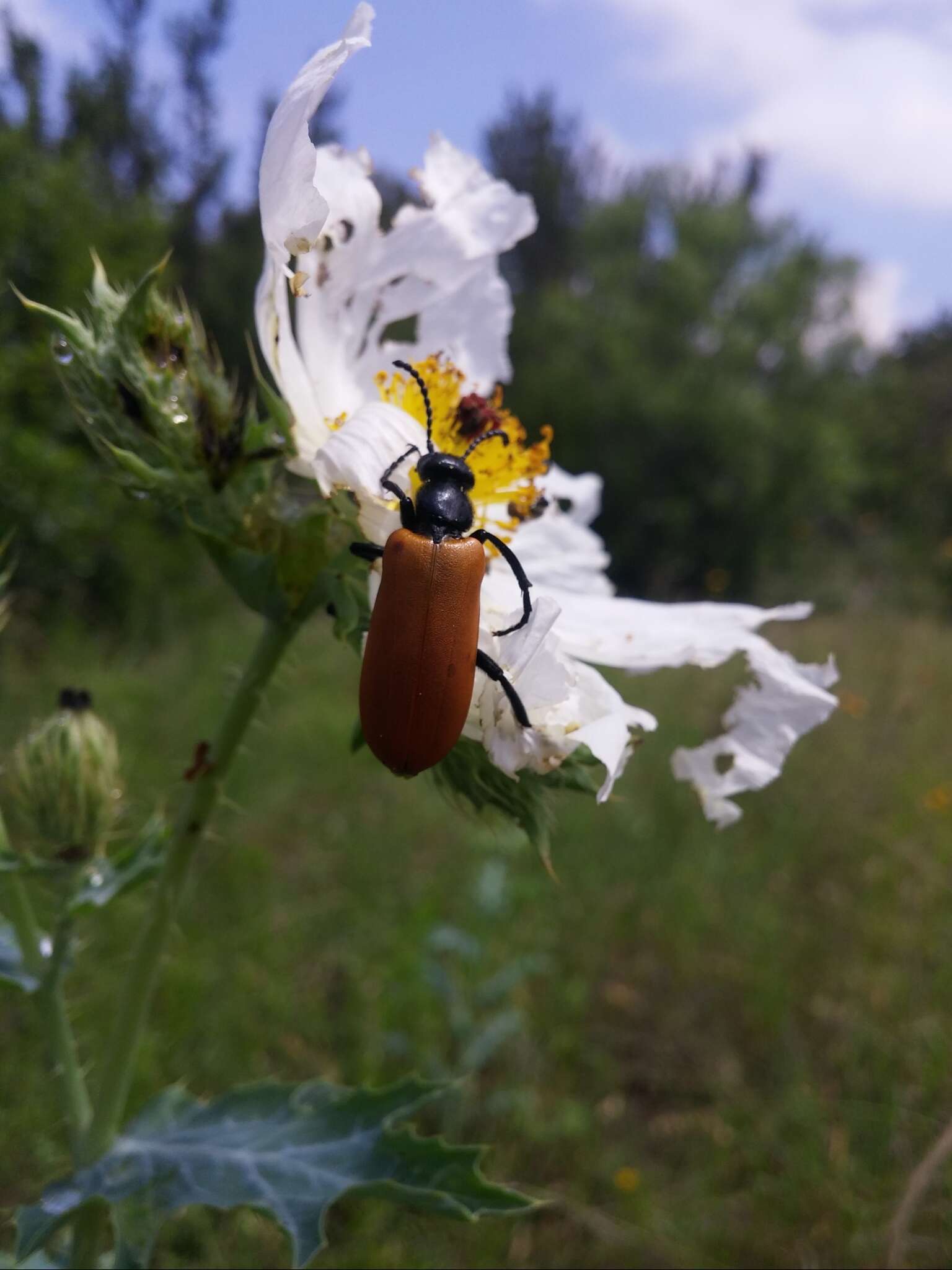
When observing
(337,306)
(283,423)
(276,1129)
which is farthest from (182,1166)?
(337,306)

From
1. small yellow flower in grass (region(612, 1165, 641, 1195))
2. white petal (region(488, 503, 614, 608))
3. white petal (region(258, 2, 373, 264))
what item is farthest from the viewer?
small yellow flower in grass (region(612, 1165, 641, 1195))

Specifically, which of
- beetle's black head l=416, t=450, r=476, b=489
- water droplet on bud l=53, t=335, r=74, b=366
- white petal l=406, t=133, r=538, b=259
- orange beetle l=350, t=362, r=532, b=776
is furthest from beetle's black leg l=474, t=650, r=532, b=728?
white petal l=406, t=133, r=538, b=259

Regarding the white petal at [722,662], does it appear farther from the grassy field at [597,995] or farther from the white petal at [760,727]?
the grassy field at [597,995]

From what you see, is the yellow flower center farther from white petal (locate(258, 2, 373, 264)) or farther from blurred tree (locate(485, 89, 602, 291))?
blurred tree (locate(485, 89, 602, 291))

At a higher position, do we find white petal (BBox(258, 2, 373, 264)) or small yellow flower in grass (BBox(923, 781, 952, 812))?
small yellow flower in grass (BBox(923, 781, 952, 812))

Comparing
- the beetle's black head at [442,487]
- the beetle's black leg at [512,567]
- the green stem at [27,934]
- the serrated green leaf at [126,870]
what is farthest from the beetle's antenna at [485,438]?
the green stem at [27,934]

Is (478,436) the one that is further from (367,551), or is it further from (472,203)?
(472,203)
